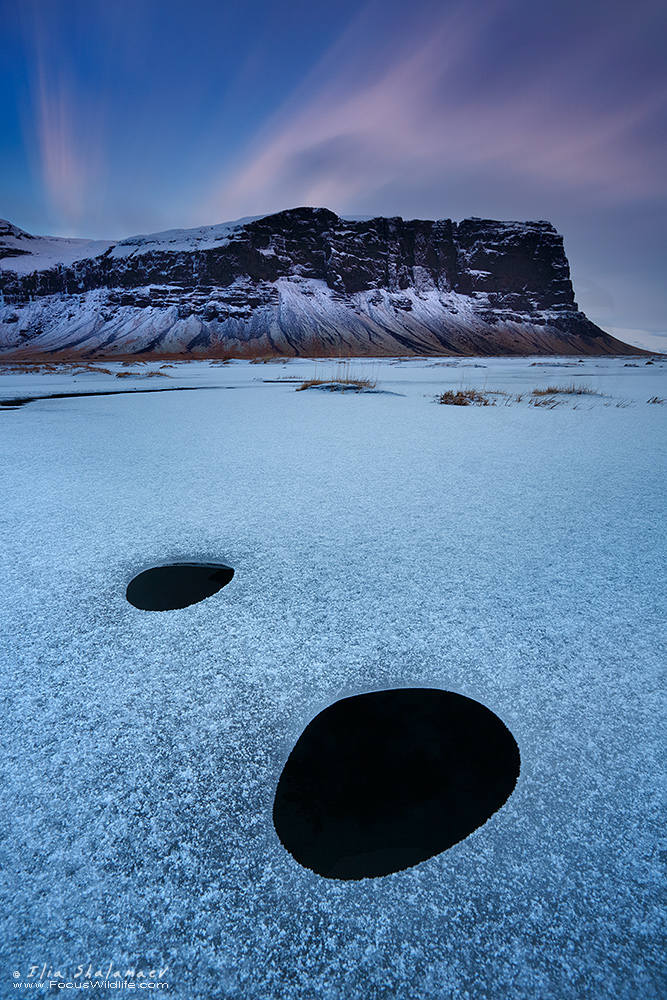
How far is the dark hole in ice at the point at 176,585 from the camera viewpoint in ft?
4.97

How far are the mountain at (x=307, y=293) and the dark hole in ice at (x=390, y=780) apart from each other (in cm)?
9081

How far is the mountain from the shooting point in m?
95.2

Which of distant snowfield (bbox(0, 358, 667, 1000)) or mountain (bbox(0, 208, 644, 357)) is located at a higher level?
mountain (bbox(0, 208, 644, 357))

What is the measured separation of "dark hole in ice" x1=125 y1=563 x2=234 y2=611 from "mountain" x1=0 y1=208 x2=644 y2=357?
296 feet

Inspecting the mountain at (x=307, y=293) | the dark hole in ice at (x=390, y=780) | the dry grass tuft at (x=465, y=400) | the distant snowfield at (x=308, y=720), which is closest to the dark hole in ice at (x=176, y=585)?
the distant snowfield at (x=308, y=720)

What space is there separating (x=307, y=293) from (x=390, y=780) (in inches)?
4658

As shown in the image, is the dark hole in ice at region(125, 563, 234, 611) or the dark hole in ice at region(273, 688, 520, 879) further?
the dark hole in ice at region(125, 563, 234, 611)

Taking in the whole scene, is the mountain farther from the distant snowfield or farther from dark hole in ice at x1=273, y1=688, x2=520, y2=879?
dark hole in ice at x1=273, y1=688, x2=520, y2=879

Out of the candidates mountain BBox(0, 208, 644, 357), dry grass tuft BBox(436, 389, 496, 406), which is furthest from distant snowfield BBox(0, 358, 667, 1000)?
mountain BBox(0, 208, 644, 357)

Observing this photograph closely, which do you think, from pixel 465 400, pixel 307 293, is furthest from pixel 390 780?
pixel 307 293

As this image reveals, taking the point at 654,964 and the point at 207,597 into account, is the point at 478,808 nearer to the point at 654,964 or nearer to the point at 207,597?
the point at 654,964

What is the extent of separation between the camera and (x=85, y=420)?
5574 mm

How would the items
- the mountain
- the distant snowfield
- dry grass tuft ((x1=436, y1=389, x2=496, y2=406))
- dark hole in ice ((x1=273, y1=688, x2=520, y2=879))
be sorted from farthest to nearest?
the mountain < dry grass tuft ((x1=436, y1=389, x2=496, y2=406)) < dark hole in ice ((x1=273, y1=688, x2=520, y2=879)) < the distant snowfield

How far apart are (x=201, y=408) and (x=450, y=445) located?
4448 millimetres
